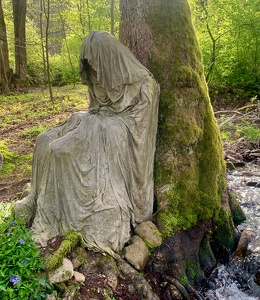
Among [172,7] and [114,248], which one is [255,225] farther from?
[172,7]

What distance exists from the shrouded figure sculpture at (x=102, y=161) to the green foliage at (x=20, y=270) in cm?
37

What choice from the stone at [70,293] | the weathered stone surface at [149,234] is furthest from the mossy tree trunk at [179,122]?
the stone at [70,293]

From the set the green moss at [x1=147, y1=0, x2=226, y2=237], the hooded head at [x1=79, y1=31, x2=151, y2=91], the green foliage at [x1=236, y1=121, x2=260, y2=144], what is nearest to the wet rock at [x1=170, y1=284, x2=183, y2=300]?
the green moss at [x1=147, y1=0, x2=226, y2=237]

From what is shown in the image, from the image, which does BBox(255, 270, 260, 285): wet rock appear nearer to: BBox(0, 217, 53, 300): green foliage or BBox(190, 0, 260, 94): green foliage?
BBox(0, 217, 53, 300): green foliage

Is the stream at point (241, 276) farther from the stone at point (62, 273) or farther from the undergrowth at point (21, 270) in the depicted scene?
the undergrowth at point (21, 270)

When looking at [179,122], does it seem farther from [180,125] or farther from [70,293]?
[70,293]

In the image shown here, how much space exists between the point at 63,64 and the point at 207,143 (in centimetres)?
1759

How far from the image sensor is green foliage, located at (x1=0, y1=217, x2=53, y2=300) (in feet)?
9.12

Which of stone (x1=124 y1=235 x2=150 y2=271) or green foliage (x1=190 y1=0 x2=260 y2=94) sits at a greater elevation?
green foliage (x1=190 y1=0 x2=260 y2=94)

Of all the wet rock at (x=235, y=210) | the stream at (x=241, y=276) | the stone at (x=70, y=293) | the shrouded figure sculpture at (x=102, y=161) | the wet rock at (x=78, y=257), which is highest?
the shrouded figure sculpture at (x=102, y=161)

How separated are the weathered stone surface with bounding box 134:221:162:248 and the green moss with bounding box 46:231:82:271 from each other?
69 cm

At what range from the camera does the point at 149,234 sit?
12.6 feet

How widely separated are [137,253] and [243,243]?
1854mm

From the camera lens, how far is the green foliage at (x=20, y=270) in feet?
9.12
